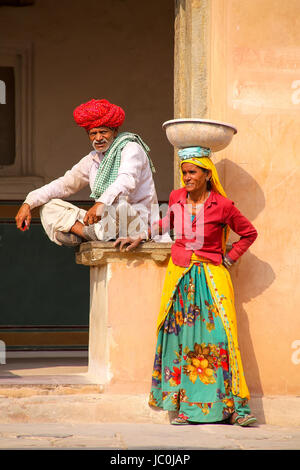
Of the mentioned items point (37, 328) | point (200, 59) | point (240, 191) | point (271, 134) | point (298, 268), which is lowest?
point (37, 328)

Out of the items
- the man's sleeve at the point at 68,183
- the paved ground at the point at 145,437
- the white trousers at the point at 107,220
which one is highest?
the man's sleeve at the point at 68,183

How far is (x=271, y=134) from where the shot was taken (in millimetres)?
6055

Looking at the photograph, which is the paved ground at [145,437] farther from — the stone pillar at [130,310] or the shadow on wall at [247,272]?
the shadow on wall at [247,272]

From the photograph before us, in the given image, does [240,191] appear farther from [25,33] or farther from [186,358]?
[25,33]

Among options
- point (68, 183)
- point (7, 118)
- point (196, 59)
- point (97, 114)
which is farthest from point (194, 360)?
point (7, 118)

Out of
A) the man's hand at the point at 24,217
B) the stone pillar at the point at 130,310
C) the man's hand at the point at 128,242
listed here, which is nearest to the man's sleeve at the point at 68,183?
the man's hand at the point at 24,217

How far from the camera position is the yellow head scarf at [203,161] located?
5.71 m

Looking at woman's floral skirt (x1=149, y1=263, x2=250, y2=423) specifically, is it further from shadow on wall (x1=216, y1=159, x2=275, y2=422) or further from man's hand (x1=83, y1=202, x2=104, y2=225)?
man's hand (x1=83, y1=202, x2=104, y2=225)

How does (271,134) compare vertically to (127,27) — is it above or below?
below

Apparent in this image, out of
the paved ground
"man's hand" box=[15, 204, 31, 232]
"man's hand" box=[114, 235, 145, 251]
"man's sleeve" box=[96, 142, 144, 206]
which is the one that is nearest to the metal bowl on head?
"man's sleeve" box=[96, 142, 144, 206]

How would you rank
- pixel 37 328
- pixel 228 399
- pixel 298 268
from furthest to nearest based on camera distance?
pixel 37 328, pixel 298 268, pixel 228 399

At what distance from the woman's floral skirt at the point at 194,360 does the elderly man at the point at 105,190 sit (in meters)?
0.57

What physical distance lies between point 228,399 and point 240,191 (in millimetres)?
1336

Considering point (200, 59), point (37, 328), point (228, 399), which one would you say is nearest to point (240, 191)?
point (200, 59)
